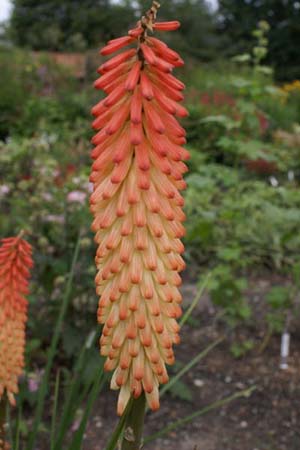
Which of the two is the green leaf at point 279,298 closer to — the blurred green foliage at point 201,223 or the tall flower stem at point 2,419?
the blurred green foliage at point 201,223

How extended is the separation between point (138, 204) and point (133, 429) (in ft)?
1.71

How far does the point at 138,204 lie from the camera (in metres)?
1.44

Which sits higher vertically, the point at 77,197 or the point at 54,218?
the point at 77,197

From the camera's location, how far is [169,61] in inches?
55.8

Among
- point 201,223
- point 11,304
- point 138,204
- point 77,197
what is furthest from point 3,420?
point 201,223

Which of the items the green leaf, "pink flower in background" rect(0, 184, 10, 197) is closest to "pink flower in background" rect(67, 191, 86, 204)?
"pink flower in background" rect(0, 184, 10, 197)

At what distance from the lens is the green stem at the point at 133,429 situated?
141cm

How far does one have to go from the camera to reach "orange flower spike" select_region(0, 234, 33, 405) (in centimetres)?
199

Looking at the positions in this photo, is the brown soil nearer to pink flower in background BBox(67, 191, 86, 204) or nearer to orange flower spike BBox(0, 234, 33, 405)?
pink flower in background BBox(67, 191, 86, 204)

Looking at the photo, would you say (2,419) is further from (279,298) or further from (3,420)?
(279,298)

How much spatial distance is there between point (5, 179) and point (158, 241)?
4002mm

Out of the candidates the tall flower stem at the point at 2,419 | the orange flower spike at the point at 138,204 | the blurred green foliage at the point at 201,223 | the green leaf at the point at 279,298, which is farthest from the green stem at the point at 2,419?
the green leaf at the point at 279,298

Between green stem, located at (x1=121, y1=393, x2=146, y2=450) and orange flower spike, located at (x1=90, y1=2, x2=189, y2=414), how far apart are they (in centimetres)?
4

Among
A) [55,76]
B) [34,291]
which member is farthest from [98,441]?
[55,76]
